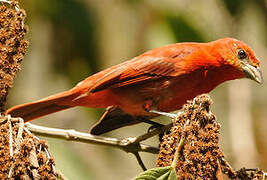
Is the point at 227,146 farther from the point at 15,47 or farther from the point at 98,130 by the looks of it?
the point at 15,47

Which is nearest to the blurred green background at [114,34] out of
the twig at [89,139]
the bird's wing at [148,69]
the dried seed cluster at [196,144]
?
the bird's wing at [148,69]

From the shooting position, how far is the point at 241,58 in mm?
4469

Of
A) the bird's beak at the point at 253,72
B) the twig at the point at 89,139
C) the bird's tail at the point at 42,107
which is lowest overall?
the twig at the point at 89,139

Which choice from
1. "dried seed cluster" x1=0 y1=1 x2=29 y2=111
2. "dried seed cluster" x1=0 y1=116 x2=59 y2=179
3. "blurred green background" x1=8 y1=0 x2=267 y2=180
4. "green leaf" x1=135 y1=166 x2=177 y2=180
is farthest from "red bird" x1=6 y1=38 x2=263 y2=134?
"green leaf" x1=135 y1=166 x2=177 y2=180

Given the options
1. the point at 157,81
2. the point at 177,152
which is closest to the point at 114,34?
the point at 157,81

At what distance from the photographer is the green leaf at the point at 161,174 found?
207cm

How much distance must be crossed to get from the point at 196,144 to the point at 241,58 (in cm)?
244

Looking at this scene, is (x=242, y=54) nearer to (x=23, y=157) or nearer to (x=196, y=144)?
(x=196, y=144)

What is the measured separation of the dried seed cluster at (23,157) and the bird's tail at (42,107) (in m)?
1.45

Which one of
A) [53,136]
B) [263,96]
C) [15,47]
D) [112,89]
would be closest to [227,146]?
[263,96]

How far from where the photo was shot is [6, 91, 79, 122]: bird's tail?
3771mm

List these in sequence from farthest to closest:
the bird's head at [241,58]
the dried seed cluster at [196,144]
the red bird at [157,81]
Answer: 1. the bird's head at [241,58]
2. the red bird at [157,81]
3. the dried seed cluster at [196,144]

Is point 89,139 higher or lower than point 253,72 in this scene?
lower

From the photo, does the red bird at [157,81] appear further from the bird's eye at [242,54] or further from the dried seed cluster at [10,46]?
the dried seed cluster at [10,46]
